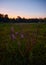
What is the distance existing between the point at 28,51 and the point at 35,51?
0.48 m

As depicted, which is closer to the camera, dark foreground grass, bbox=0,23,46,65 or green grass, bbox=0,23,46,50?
dark foreground grass, bbox=0,23,46,65

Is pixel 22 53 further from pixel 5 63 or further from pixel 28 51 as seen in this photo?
pixel 5 63

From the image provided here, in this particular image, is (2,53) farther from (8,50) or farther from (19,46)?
(19,46)

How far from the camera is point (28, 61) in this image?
13.3ft

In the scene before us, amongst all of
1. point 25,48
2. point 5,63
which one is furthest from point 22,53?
point 5,63

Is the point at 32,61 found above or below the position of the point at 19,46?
below

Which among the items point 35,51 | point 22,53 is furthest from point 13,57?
point 35,51

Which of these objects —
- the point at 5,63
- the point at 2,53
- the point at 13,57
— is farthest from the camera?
the point at 2,53

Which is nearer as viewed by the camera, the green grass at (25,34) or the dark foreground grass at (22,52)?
the dark foreground grass at (22,52)

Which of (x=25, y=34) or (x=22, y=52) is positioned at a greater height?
(x=25, y=34)

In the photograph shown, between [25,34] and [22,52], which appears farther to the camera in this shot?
[25,34]

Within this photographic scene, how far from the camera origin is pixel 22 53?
416 cm

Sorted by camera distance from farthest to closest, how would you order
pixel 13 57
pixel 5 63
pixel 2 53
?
pixel 2 53
pixel 13 57
pixel 5 63

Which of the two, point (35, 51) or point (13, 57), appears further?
point (35, 51)
